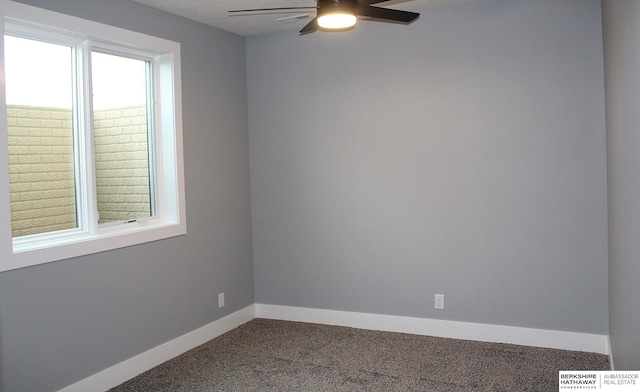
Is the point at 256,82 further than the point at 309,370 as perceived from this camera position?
Yes

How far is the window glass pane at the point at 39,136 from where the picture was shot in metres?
→ 3.12

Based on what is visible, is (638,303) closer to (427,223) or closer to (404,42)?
(427,223)

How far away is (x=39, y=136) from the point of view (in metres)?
3.26

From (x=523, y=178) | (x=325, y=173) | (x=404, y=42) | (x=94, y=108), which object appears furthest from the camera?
(x=325, y=173)

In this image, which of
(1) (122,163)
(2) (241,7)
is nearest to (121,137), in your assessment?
(1) (122,163)

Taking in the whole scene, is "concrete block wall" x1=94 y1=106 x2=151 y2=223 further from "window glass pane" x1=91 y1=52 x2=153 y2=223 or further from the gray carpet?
the gray carpet

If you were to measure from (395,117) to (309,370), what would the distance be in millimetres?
2020

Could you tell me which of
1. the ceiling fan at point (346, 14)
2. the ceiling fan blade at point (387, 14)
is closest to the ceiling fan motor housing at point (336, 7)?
the ceiling fan at point (346, 14)

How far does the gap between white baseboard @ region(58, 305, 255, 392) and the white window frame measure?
0.77 m

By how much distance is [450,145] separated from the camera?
4.20m

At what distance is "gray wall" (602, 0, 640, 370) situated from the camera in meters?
2.04

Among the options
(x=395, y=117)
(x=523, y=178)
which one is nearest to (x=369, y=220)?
(x=395, y=117)

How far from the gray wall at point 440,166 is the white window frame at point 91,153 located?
0.99 meters

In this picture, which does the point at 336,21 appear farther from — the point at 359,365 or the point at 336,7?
the point at 359,365
